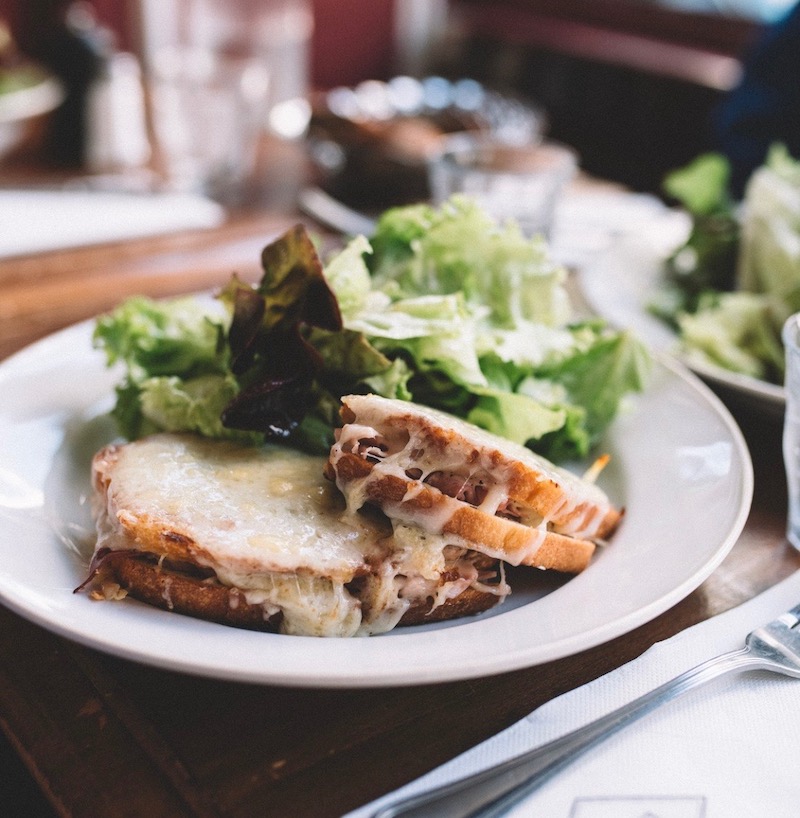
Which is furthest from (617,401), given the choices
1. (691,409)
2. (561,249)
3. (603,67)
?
(603,67)

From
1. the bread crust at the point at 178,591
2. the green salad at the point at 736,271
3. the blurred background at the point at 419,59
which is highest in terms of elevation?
the bread crust at the point at 178,591

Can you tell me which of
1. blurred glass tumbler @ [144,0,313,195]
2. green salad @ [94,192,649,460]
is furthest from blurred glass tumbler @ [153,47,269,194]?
green salad @ [94,192,649,460]

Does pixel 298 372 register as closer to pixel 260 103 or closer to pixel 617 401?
pixel 617 401

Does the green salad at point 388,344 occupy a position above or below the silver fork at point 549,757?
above

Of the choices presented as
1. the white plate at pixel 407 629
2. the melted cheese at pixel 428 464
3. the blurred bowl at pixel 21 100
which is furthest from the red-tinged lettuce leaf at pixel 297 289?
the blurred bowl at pixel 21 100

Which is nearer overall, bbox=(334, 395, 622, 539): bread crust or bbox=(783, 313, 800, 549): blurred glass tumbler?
bbox=(334, 395, 622, 539): bread crust

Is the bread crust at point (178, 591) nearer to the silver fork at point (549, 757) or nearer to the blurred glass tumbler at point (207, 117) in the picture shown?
the silver fork at point (549, 757)

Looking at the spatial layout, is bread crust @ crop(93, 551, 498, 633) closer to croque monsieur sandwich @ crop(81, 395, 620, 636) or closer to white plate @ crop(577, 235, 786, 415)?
croque monsieur sandwich @ crop(81, 395, 620, 636)
